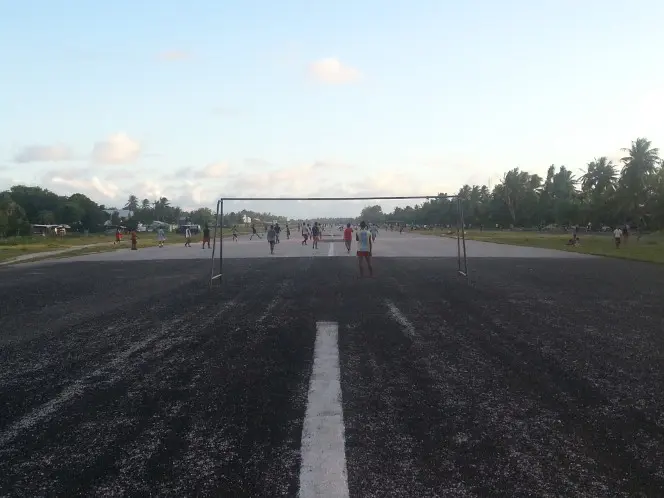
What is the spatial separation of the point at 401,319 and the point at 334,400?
4349 millimetres

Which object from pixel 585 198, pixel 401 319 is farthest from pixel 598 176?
pixel 401 319

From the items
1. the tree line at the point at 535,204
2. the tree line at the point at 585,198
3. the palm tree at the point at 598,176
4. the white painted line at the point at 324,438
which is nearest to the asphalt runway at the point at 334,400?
the white painted line at the point at 324,438

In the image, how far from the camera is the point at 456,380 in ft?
18.5

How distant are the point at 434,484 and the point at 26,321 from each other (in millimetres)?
8786

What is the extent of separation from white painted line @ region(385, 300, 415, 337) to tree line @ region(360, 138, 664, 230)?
24.0m

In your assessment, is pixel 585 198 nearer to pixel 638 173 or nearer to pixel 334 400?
pixel 638 173

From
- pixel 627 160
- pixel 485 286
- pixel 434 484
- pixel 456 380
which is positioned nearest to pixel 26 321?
pixel 456 380

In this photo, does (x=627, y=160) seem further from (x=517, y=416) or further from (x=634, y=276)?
(x=517, y=416)

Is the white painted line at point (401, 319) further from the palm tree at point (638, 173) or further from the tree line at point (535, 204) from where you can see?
the palm tree at point (638, 173)

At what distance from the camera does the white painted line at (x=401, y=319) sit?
8172 mm

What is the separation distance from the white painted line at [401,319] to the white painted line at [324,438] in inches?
78.9

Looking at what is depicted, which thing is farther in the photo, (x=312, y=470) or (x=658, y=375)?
(x=658, y=375)

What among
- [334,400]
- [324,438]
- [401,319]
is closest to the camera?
[324,438]

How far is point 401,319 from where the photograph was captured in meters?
9.21
